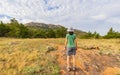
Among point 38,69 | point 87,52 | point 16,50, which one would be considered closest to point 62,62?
point 38,69

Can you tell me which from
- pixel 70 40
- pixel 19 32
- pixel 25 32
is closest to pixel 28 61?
pixel 70 40

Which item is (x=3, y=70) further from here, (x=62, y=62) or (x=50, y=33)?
(x=50, y=33)

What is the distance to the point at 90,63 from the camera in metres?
12.7

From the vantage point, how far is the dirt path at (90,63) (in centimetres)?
1178

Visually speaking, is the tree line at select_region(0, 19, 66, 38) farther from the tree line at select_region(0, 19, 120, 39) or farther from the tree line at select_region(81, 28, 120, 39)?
the tree line at select_region(81, 28, 120, 39)

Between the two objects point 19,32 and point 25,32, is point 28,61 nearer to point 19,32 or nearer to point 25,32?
point 19,32

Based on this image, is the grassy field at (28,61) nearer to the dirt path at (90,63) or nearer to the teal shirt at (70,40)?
the dirt path at (90,63)

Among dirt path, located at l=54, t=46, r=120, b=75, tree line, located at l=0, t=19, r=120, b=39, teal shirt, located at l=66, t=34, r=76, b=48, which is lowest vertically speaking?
dirt path, located at l=54, t=46, r=120, b=75

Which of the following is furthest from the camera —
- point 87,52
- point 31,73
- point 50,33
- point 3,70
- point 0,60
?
point 50,33

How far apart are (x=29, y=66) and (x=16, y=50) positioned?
298cm

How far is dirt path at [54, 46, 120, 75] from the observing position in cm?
1178

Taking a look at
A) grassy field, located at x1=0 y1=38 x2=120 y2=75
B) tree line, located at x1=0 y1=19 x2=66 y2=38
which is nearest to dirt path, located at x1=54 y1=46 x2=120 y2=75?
grassy field, located at x1=0 y1=38 x2=120 y2=75

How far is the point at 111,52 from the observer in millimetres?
15383

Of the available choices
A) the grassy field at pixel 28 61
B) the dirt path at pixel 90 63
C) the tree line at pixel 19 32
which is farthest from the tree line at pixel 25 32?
the dirt path at pixel 90 63
